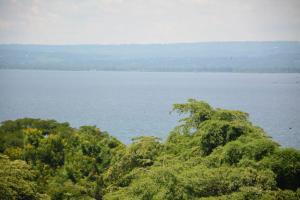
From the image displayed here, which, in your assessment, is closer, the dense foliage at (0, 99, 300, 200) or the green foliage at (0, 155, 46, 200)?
the green foliage at (0, 155, 46, 200)

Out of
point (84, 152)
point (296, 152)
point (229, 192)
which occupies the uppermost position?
point (296, 152)

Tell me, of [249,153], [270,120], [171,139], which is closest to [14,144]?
[171,139]

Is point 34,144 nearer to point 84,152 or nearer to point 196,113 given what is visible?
point 84,152

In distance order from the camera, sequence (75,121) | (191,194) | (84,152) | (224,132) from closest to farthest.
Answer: (191,194) < (224,132) < (84,152) < (75,121)

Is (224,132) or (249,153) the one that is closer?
(249,153)

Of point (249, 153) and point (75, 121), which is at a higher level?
point (249, 153)

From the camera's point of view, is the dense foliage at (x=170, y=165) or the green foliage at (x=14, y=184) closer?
the green foliage at (x=14, y=184)

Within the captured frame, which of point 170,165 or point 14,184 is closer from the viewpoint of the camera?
point 14,184

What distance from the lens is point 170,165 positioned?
1762 centimetres

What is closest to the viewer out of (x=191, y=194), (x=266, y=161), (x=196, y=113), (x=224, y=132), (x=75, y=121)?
(x=191, y=194)

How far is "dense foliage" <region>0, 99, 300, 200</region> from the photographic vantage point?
47.9 ft

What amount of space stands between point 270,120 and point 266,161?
6911cm

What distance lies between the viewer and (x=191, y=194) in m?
14.5

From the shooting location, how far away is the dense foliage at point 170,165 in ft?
47.9
